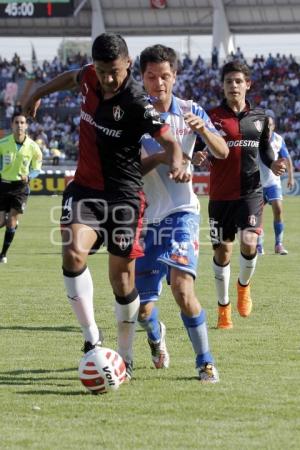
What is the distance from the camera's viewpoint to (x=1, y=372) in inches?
286

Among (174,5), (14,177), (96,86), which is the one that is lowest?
(14,177)

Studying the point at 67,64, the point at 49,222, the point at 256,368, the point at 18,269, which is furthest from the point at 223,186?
the point at 67,64

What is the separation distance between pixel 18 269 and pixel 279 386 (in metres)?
9.11

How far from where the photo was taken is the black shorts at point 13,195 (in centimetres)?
1664

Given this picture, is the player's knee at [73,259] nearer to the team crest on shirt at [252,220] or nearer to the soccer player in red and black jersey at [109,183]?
the soccer player in red and black jersey at [109,183]

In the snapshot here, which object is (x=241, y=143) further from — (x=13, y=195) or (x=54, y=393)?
(x=13, y=195)

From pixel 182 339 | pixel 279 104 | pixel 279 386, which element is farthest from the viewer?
pixel 279 104

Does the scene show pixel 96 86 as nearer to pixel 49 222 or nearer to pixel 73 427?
pixel 73 427

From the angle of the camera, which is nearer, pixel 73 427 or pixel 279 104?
pixel 73 427

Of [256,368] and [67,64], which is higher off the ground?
[67,64]

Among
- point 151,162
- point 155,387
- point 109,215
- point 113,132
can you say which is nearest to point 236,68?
point 151,162

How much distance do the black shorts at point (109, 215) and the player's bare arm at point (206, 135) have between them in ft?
2.01

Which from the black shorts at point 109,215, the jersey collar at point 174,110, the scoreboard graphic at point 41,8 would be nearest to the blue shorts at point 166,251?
the black shorts at point 109,215

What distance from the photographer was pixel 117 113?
660cm
